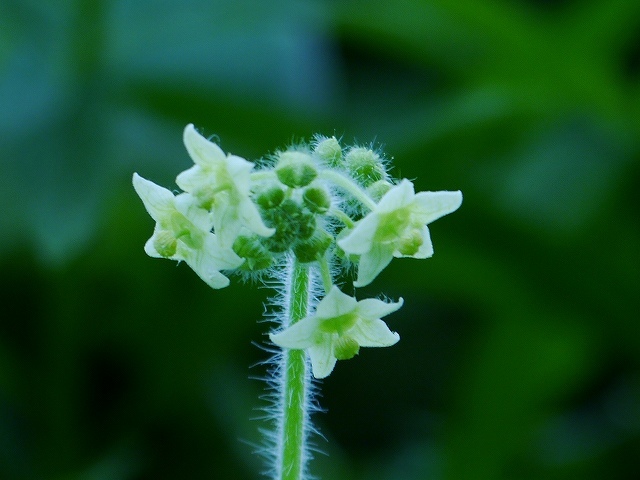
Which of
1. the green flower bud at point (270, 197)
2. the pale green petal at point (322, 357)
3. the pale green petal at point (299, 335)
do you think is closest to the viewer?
the pale green petal at point (299, 335)

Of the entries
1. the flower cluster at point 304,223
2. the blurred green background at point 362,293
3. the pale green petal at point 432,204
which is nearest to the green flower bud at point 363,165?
the flower cluster at point 304,223

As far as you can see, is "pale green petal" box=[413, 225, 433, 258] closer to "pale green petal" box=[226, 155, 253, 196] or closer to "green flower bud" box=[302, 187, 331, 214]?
"green flower bud" box=[302, 187, 331, 214]

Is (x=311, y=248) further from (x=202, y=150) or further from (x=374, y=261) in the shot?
(x=202, y=150)

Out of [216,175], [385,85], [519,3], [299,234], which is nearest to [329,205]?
[299,234]

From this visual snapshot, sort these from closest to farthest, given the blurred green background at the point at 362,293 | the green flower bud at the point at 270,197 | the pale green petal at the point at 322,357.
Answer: the green flower bud at the point at 270,197
the pale green petal at the point at 322,357
the blurred green background at the point at 362,293

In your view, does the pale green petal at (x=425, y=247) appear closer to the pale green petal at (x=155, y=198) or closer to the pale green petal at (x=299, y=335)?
the pale green petal at (x=299, y=335)

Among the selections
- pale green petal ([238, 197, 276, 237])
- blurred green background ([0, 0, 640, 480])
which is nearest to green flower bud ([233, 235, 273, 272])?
pale green petal ([238, 197, 276, 237])
